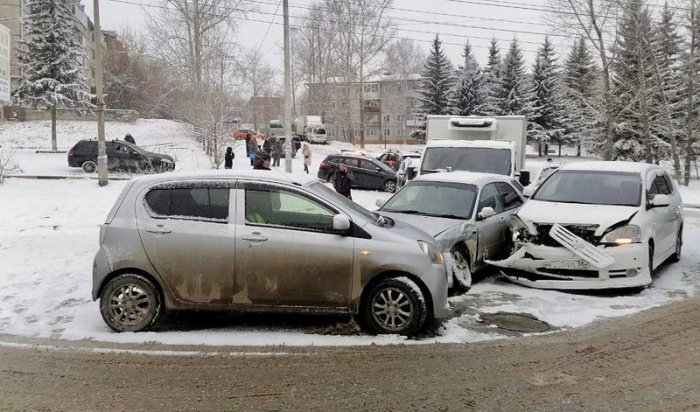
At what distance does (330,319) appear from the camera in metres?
6.39

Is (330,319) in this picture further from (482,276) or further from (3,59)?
(3,59)

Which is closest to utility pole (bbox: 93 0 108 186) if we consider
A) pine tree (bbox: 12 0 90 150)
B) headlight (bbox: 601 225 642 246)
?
headlight (bbox: 601 225 642 246)

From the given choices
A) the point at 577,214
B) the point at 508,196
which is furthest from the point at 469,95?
the point at 577,214

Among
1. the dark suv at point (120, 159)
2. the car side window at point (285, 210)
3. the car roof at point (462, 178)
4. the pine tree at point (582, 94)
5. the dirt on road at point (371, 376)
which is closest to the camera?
the dirt on road at point (371, 376)

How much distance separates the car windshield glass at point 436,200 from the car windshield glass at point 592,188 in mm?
1239

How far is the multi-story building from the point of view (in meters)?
54.3

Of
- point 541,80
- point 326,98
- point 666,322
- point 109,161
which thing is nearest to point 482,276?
point 666,322

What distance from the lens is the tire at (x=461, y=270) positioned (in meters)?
7.59

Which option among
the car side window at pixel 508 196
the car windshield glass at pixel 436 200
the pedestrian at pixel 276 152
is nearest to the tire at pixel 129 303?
the car windshield glass at pixel 436 200

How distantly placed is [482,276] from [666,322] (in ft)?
9.23

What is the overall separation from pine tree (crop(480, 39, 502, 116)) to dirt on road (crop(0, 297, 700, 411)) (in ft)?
158

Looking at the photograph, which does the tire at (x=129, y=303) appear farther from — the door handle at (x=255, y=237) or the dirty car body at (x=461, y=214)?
the dirty car body at (x=461, y=214)

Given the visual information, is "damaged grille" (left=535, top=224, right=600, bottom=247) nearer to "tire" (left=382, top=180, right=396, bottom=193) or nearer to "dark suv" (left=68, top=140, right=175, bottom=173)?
"tire" (left=382, top=180, right=396, bottom=193)

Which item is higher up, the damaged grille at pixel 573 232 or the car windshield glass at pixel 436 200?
the car windshield glass at pixel 436 200
